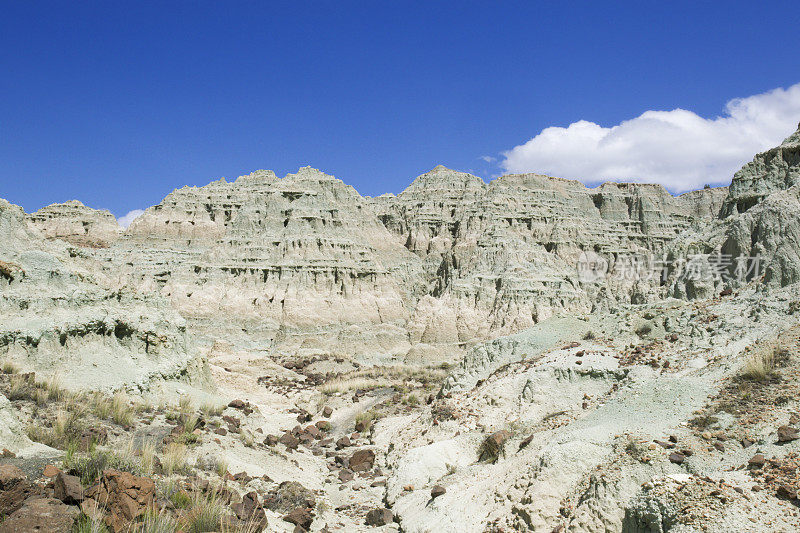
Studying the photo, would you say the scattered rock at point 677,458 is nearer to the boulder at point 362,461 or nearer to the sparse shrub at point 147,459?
the sparse shrub at point 147,459

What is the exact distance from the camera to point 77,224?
81.5 m

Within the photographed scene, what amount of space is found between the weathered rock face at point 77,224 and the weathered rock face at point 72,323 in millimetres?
69741

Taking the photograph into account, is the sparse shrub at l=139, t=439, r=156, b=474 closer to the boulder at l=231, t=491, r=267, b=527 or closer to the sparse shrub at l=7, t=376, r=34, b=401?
the boulder at l=231, t=491, r=267, b=527

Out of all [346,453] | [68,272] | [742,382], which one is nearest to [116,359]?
[68,272]

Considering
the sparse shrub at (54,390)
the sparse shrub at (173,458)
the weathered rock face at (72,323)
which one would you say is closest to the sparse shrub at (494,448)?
the sparse shrub at (173,458)

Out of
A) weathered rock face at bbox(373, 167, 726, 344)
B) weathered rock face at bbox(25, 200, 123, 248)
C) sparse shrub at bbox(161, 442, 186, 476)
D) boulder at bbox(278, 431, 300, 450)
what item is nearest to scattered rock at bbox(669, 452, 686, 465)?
sparse shrub at bbox(161, 442, 186, 476)

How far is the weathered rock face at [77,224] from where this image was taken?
3110 inches

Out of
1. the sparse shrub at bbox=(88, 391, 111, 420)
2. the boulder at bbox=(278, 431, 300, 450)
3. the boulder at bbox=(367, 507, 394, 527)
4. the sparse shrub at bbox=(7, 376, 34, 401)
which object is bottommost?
the boulder at bbox=(367, 507, 394, 527)

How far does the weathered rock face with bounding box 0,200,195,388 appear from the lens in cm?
1322

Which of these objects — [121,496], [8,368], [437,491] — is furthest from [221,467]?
[8,368]

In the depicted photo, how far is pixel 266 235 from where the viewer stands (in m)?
62.6

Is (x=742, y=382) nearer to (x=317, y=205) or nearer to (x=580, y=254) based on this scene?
(x=317, y=205)

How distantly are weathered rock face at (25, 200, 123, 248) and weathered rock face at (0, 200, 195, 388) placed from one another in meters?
69.7

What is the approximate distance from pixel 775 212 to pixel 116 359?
27452 millimetres
